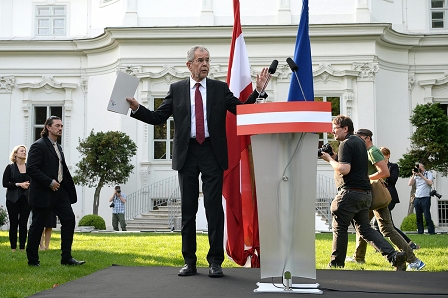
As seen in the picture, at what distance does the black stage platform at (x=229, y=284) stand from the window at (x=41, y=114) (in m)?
19.4

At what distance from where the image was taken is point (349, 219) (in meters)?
7.60

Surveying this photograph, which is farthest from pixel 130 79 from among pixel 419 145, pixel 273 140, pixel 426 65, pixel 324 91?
pixel 426 65

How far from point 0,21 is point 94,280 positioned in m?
22.4

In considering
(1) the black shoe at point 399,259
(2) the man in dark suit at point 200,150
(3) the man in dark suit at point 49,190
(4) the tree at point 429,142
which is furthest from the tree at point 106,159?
(2) the man in dark suit at point 200,150

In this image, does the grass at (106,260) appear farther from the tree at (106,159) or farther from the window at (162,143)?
the window at (162,143)

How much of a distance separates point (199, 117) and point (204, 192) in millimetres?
737

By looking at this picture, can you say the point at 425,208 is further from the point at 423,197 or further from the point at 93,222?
the point at 93,222

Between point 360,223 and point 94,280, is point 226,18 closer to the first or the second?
point 360,223

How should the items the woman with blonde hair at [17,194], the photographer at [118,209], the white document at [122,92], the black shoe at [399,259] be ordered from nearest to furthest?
the white document at [122,92]
the black shoe at [399,259]
the woman with blonde hair at [17,194]
the photographer at [118,209]

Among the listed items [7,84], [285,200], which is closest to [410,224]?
[285,200]

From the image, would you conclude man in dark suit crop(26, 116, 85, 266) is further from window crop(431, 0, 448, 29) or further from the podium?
window crop(431, 0, 448, 29)

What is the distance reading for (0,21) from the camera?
25594mm

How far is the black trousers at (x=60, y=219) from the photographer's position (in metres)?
7.85

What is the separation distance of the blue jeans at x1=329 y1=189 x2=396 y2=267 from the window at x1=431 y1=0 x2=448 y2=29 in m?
19.0
